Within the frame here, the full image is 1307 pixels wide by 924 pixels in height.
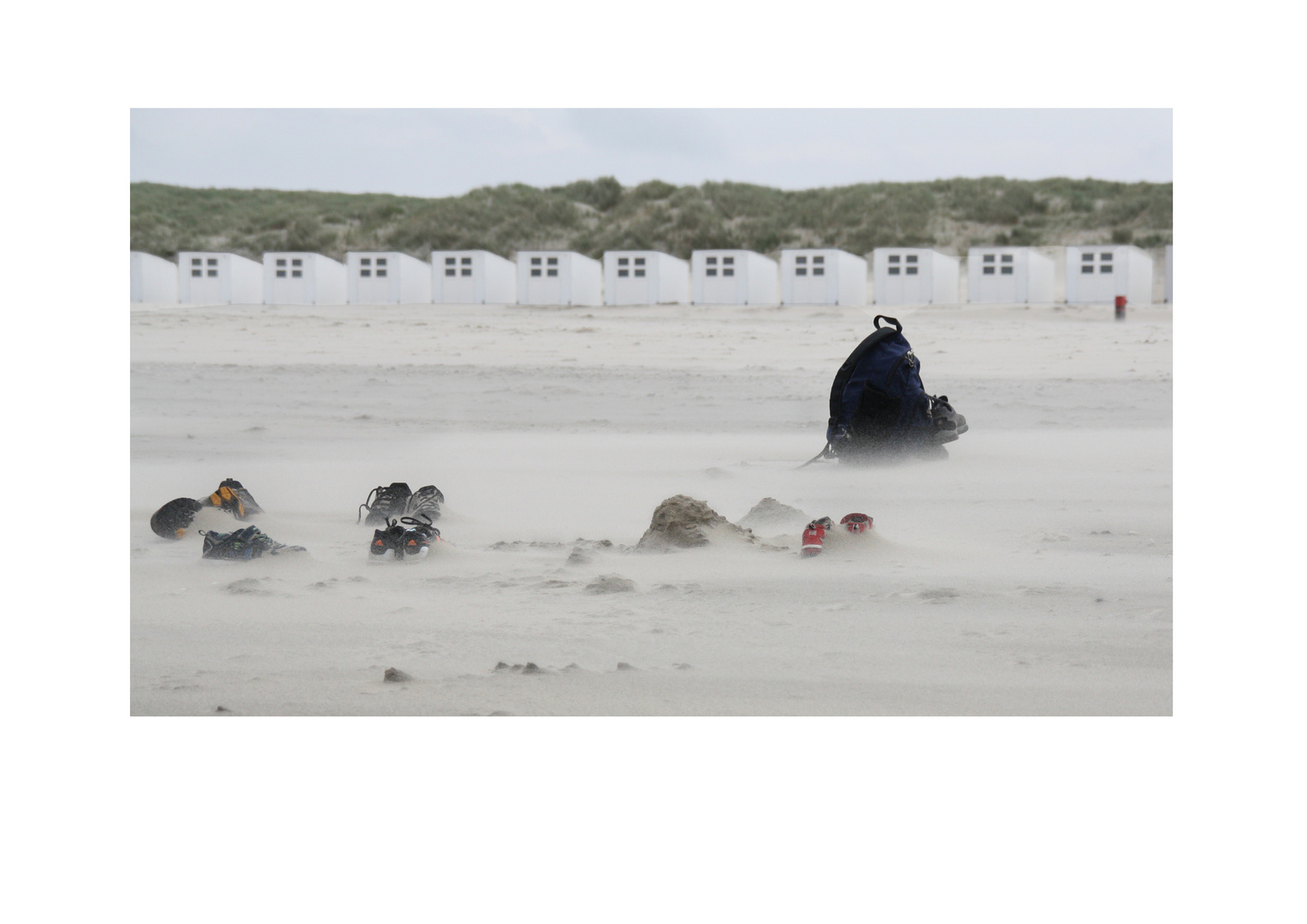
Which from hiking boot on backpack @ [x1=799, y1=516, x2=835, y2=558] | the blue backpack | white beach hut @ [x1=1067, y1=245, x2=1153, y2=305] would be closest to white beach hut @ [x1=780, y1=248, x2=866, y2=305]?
white beach hut @ [x1=1067, y1=245, x2=1153, y2=305]

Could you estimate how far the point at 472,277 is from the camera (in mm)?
16297

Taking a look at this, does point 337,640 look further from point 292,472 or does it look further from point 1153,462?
point 1153,462

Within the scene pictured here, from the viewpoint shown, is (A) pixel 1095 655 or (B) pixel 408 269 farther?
(B) pixel 408 269

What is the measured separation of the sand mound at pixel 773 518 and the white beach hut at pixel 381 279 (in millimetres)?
12574

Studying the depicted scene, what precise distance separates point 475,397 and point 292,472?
9.03ft

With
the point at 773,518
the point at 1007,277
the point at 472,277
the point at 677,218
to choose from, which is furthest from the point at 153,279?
the point at 773,518

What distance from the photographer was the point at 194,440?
6621mm

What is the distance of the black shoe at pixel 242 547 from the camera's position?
158 inches

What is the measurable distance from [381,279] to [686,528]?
13.4 meters

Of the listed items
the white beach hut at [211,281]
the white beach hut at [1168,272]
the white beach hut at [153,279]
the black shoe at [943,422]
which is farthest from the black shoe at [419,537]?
the white beach hut at [1168,272]

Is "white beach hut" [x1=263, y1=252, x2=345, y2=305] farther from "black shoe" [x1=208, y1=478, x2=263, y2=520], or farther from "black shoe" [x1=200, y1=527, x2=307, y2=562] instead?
"black shoe" [x1=200, y1=527, x2=307, y2=562]

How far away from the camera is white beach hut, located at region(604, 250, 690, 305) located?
53.1ft

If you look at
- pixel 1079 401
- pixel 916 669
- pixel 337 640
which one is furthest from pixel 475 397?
pixel 916 669

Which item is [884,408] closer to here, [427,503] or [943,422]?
[943,422]
